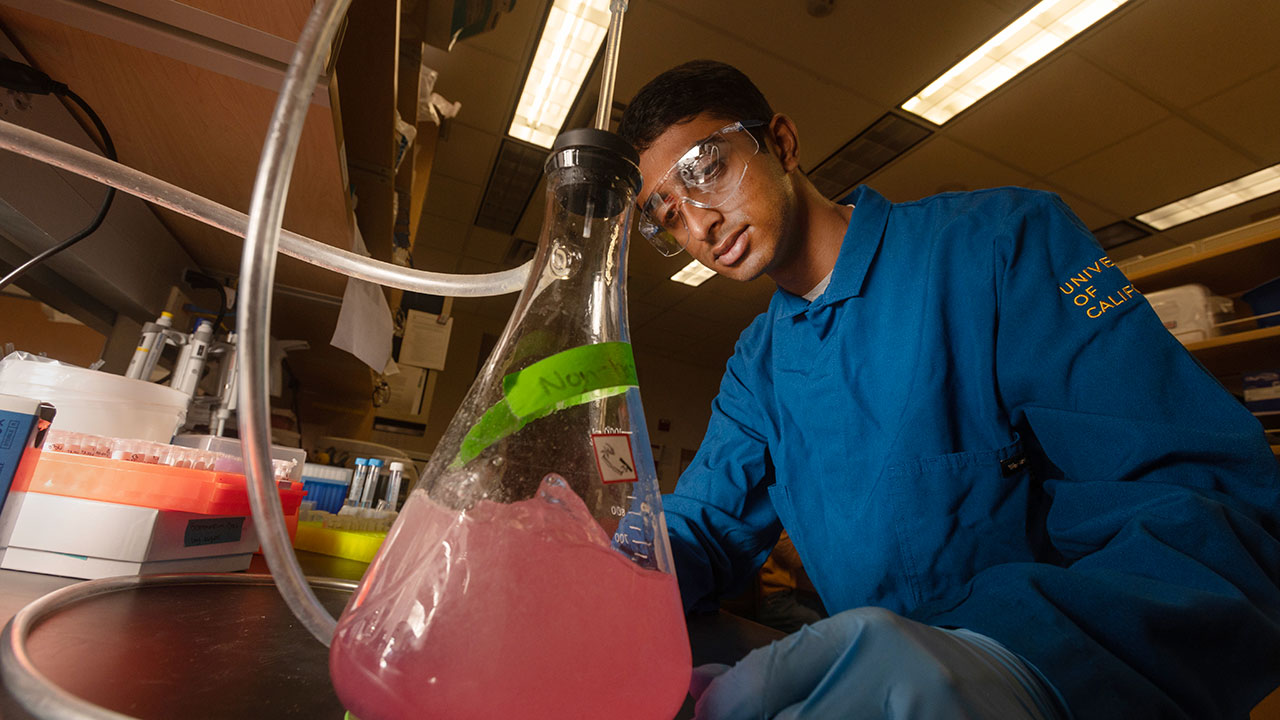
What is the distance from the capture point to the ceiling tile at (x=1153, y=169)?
290 cm

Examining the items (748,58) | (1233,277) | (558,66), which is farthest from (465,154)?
(1233,277)

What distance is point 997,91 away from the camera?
8.90ft

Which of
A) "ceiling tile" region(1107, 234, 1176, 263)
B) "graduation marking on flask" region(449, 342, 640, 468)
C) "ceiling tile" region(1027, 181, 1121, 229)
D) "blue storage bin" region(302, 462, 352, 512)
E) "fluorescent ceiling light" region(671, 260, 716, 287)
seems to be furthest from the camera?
"fluorescent ceiling light" region(671, 260, 716, 287)

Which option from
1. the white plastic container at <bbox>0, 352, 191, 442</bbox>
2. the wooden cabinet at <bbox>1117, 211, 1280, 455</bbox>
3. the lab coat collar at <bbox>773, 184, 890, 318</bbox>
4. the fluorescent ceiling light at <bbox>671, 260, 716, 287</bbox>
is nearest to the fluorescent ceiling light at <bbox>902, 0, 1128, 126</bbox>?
the wooden cabinet at <bbox>1117, 211, 1280, 455</bbox>

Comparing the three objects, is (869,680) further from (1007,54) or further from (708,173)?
(1007,54)

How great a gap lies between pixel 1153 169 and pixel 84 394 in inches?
172

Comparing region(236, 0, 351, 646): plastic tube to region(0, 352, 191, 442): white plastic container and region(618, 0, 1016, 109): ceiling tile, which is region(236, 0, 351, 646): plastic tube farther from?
region(618, 0, 1016, 109): ceiling tile

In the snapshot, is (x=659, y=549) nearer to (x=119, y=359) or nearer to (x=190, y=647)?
(x=190, y=647)

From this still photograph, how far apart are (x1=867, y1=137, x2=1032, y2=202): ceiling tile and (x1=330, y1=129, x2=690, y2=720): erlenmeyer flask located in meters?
3.32

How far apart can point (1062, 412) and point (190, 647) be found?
0.85 meters

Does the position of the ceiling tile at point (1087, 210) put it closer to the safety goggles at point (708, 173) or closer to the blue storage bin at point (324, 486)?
the safety goggles at point (708, 173)

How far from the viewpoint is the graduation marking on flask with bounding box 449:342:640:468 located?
0.34 m

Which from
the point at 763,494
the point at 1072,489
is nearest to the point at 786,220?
the point at 763,494

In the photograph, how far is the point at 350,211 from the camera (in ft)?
4.05
